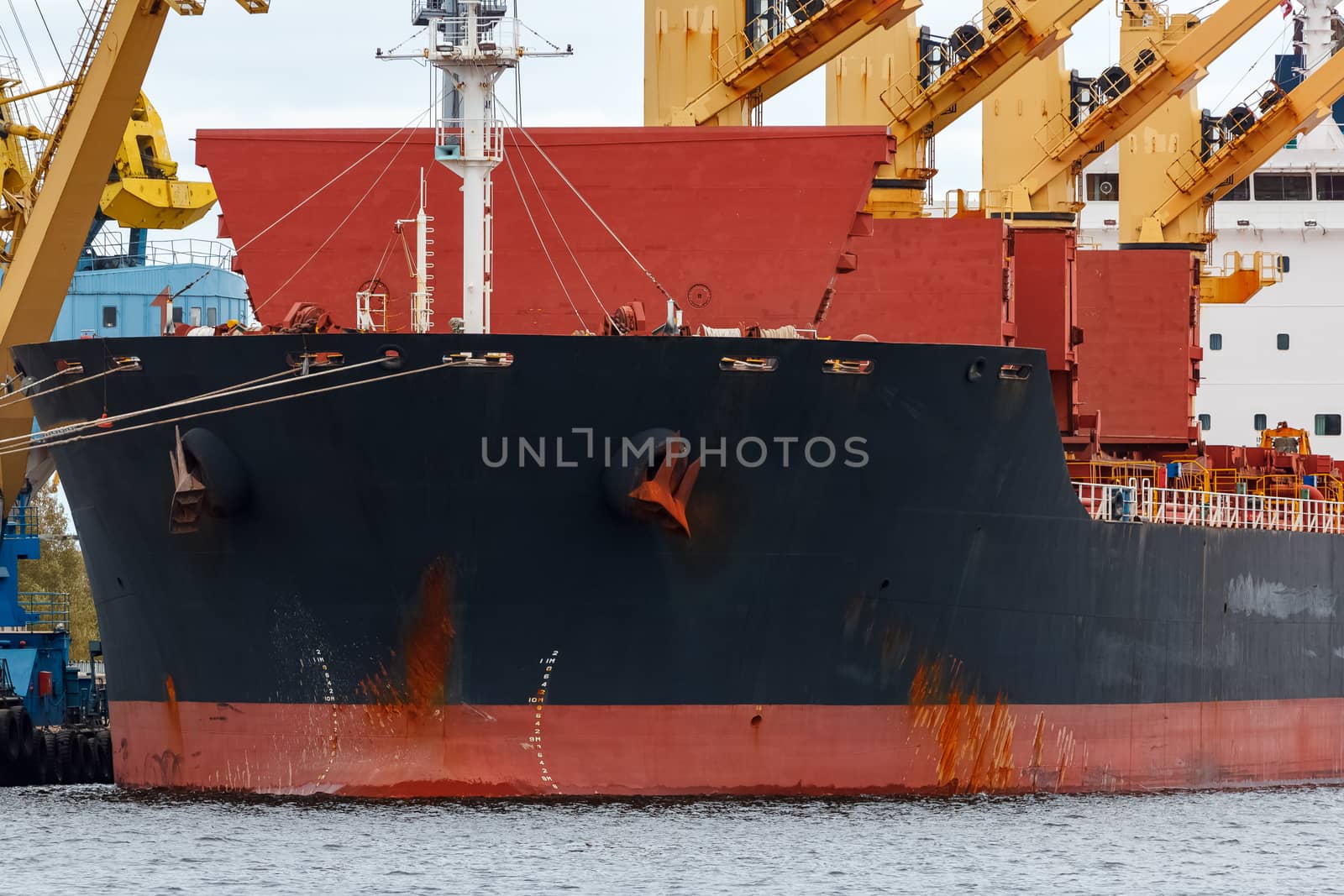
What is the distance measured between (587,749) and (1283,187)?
2684 centimetres

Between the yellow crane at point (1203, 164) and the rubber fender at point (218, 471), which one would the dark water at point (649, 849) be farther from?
the yellow crane at point (1203, 164)

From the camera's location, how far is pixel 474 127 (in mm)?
23062

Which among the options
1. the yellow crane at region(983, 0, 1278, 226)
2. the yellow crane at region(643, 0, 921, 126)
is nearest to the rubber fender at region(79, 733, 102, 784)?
the yellow crane at region(643, 0, 921, 126)

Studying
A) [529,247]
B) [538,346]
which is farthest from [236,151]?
[538,346]

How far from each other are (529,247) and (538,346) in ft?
11.7

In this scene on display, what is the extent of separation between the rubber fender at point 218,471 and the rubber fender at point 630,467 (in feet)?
11.0

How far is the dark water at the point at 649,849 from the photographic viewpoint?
19875 mm

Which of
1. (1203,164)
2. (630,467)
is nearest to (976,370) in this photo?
(630,467)

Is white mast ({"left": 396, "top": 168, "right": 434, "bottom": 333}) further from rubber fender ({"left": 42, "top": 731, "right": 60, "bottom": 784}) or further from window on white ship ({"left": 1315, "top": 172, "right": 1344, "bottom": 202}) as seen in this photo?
window on white ship ({"left": 1315, "top": 172, "right": 1344, "bottom": 202})

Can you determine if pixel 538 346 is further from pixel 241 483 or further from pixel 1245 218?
pixel 1245 218

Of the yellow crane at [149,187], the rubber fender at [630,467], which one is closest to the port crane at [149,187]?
the yellow crane at [149,187]

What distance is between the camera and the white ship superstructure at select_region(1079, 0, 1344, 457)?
43469 millimetres

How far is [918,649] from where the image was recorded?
2372cm

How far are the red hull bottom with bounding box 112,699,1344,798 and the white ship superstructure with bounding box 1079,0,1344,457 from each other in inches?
768
